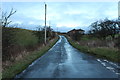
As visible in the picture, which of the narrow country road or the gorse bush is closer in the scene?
the narrow country road

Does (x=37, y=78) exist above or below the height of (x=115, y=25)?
below

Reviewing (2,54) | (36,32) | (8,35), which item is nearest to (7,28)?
(8,35)

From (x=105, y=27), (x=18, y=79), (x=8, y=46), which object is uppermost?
(x=105, y=27)

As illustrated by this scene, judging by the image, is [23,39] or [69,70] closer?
[69,70]

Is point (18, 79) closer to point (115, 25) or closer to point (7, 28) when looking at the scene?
point (7, 28)

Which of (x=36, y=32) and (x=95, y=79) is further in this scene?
(x=36, y=32)

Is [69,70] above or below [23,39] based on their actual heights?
below

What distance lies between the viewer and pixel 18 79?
530 cm

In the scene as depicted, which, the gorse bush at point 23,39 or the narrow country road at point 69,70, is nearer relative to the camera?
the narrow country road at point 69,70

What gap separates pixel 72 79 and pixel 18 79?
7.31ft

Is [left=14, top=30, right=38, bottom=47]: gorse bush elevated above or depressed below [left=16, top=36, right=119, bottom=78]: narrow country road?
above

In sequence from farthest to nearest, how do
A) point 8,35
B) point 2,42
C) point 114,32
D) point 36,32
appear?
point 36,32 < point 114,32 < point 8,35 < point 2,42

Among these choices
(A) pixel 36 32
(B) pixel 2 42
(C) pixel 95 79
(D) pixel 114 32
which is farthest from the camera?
(A) pixel 36 32

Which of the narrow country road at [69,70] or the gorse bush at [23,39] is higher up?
the gorse bush at [23,39]
